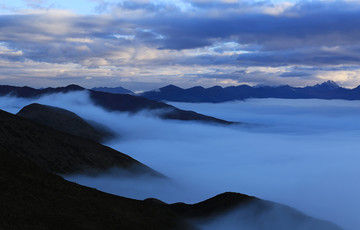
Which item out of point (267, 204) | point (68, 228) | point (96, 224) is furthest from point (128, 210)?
point (267, 204)

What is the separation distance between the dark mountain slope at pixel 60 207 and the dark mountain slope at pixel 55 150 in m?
56.3

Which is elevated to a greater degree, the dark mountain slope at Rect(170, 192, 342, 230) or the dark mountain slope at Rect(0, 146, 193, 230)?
the dark mountain slope at Rect(0, 146, 193, 230)

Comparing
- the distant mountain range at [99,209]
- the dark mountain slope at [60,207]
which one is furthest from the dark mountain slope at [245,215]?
the dark mountain slope at [60,207]

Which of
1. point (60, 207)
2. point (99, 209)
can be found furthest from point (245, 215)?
point (60, 207)

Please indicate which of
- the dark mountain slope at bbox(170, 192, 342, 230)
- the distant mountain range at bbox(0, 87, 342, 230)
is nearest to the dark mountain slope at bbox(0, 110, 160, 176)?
the distant mountain range at bbox(0, 87, 342, 230)

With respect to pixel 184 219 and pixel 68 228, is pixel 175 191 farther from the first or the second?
pixel 68 228

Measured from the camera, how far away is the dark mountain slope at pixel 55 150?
123 metres

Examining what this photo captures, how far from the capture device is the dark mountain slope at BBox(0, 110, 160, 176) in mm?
123312

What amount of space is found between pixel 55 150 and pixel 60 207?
Answer: 8519 centimetres

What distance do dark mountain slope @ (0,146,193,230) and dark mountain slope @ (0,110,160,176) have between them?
185 feet

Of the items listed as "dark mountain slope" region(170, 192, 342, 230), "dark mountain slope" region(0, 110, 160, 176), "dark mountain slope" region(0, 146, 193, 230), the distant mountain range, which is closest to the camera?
"dark mountain slope" region(0, 146, 193, 230)

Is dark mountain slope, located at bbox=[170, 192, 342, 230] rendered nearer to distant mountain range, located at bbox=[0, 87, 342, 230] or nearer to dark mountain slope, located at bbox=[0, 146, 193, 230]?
distant mountain range, located at bbox=[0, 87, 342, 230]

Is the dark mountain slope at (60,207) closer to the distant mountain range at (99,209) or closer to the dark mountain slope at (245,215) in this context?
the distant mountain range at (99,209)

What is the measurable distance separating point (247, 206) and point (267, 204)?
5.12m
